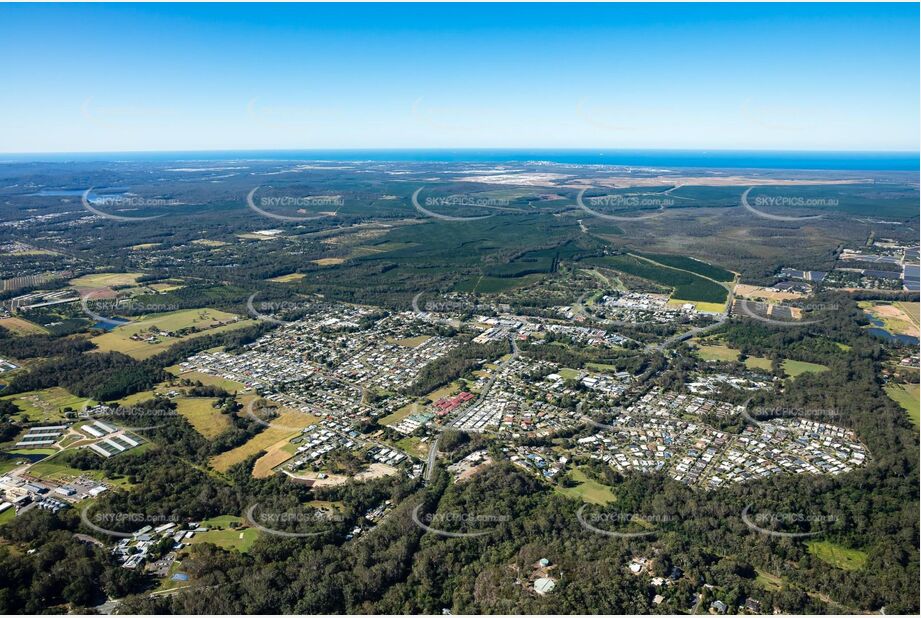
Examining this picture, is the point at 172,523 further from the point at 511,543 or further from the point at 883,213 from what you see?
the point at 883,213

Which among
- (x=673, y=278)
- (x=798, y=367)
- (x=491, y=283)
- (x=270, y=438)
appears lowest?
(x=270, y=438)

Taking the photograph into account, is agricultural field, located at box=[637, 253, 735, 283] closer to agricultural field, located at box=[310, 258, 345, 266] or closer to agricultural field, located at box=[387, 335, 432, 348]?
agricultural field, located at box=[387, 335, 432, 348]

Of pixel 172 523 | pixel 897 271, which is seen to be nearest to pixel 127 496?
pixel 172 523

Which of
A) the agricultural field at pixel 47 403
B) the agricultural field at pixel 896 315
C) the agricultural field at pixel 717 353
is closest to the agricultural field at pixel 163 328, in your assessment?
the agricultural field at pixel 47 403

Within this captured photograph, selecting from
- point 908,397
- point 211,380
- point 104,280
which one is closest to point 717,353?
point 908,397

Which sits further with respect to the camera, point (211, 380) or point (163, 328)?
point (163, 328)

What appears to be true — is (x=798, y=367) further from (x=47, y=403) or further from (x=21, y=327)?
(x=21, y=327)
